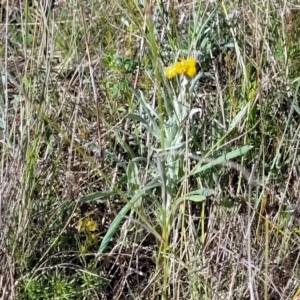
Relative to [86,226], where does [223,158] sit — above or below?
above

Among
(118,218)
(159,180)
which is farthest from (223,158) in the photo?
(118,218)

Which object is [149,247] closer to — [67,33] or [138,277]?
[138,277]

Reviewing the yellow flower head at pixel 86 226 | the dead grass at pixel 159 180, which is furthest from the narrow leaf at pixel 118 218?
the yellow flower head at pixel 86 226

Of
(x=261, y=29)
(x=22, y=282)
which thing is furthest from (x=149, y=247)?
(x=261, y=29)

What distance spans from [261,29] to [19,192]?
74cm

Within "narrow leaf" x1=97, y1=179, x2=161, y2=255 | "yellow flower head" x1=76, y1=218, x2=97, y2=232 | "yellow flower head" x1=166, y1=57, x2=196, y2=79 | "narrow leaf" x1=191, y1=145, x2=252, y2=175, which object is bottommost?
"yellow flower head" x1=76, y1=218, x2=97, y2=232

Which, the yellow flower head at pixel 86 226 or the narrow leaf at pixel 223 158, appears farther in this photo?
the yellow flower head at pixel 86 226

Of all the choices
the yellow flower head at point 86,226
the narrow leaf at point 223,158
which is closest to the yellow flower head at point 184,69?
the narrow leaf at point 223,158

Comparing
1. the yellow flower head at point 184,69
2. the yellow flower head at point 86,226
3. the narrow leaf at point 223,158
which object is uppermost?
the yellow flower head at point 184,69

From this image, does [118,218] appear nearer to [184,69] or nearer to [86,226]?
[86,226]

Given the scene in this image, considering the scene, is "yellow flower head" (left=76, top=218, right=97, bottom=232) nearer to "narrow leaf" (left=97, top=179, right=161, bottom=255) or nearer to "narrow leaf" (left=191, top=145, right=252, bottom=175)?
"narrow leaf" (left=97, top=179, right=161, bottom=255)

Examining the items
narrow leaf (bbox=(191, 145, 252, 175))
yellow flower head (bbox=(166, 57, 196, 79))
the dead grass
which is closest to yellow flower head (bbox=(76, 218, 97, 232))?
the dead grass

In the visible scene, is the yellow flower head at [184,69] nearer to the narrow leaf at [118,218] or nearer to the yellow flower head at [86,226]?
the narrow leaf at [118,218]

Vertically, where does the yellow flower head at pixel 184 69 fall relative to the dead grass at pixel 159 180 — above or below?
above
